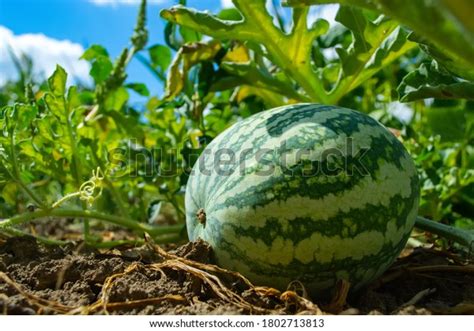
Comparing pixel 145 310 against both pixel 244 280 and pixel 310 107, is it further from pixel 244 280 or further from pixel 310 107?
pixel 310 107

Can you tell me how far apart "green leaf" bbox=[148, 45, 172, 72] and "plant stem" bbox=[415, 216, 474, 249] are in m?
1.64

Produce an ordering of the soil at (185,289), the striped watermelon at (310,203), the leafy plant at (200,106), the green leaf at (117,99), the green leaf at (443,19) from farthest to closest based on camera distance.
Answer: the green leaf at (117,99)
the leafy plant at (200,106)
the striped watermelon at (310,203)
the soil at (185,289)
the green leaf at (443,19)

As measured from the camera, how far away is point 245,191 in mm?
1848

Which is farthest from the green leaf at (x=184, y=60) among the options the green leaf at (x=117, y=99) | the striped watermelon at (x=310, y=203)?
the striped watermelon at (x=310, y=203)

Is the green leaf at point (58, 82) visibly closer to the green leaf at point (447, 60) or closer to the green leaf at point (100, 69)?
the green leaf at point (100, 69)

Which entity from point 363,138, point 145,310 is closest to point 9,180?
point 145,310

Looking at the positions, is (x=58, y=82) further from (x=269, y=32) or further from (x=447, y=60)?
(x=447, y=60)

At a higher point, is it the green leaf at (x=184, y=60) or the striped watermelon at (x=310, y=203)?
the green leaf at (x=184, y=60)

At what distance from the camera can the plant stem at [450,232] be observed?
2.15 metres

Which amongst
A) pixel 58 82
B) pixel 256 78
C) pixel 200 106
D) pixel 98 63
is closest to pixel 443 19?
pixel 58 82

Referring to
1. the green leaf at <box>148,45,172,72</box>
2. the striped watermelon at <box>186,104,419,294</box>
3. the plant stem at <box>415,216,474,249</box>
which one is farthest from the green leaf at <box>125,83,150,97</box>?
the plant stem at <box>415,216,474,249</box>

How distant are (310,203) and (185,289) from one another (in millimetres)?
441

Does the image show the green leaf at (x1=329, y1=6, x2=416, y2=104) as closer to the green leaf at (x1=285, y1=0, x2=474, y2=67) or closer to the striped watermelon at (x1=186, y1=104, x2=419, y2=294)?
the striped watermelon at (x1=186, y1=104, x2=419, y2=294)

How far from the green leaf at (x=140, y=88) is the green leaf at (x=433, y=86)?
172 centimetres
